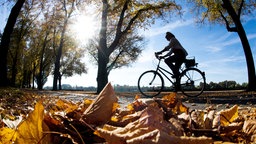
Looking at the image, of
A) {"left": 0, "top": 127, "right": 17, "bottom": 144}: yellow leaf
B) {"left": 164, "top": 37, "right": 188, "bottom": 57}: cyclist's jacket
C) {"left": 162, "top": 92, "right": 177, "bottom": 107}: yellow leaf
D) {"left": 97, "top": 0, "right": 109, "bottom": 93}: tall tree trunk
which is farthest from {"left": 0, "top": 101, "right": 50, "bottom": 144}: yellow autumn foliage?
{"left": 97, "top": 0, "right": 109, "bottom": 93}: tall tree trunk

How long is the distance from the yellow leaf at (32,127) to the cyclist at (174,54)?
944 centimetres

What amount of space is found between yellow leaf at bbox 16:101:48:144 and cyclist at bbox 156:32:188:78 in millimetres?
9438

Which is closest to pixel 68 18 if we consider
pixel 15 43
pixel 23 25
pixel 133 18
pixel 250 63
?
pixel 23 25

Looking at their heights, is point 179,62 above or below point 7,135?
above

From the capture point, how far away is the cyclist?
9914 mm

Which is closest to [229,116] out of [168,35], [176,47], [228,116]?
[228,116]

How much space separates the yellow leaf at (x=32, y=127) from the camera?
67 centimetres

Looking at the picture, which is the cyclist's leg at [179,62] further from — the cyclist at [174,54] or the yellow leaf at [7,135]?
the yellow leaf at [7,135]

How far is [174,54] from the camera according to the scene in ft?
33.4

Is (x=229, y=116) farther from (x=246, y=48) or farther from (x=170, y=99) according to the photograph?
(x=246, y=48)

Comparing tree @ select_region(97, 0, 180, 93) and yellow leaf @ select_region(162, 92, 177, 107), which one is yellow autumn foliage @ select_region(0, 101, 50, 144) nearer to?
yellow leaf @ select_region(162, 92, 177, 107)

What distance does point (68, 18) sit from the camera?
105ft

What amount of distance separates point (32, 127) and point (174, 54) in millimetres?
9774

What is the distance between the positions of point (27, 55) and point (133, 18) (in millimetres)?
26855
